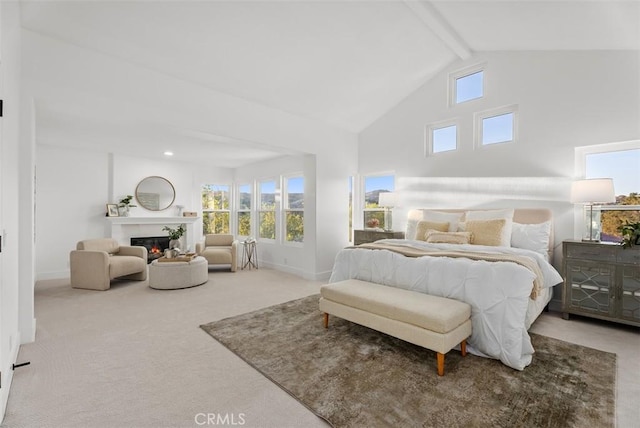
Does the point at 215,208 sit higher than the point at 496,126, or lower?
lower

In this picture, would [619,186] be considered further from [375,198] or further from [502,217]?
[375,198]

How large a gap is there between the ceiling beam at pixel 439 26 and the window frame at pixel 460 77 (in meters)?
0.22

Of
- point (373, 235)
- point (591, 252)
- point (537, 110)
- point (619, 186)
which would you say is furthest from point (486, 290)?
point (537, 110)

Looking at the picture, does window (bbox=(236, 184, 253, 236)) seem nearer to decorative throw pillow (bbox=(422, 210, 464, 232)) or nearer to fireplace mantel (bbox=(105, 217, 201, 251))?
fireplace mantel (bbox=(105, 217, 201, 251))

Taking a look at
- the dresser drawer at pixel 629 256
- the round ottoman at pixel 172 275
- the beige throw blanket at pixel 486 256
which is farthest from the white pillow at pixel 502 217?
the round ottoman at pixel 172 275

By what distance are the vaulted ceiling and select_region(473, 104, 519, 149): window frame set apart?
0.81 m

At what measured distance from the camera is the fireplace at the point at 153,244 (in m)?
6.48

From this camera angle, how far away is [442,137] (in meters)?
5.08

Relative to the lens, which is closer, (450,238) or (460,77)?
(450,238)

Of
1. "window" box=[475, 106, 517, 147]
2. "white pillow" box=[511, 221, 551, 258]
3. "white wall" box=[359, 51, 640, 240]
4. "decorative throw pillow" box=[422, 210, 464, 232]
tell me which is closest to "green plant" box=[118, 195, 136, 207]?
"white wall" box=[359, 51, 640, 240]

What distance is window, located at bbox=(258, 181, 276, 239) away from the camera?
6.88m

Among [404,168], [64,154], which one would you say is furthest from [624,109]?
[64,154]

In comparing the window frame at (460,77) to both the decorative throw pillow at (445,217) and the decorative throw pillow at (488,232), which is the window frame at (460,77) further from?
the decorative throw pillow at (488,232)

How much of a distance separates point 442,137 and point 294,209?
3.10 m
